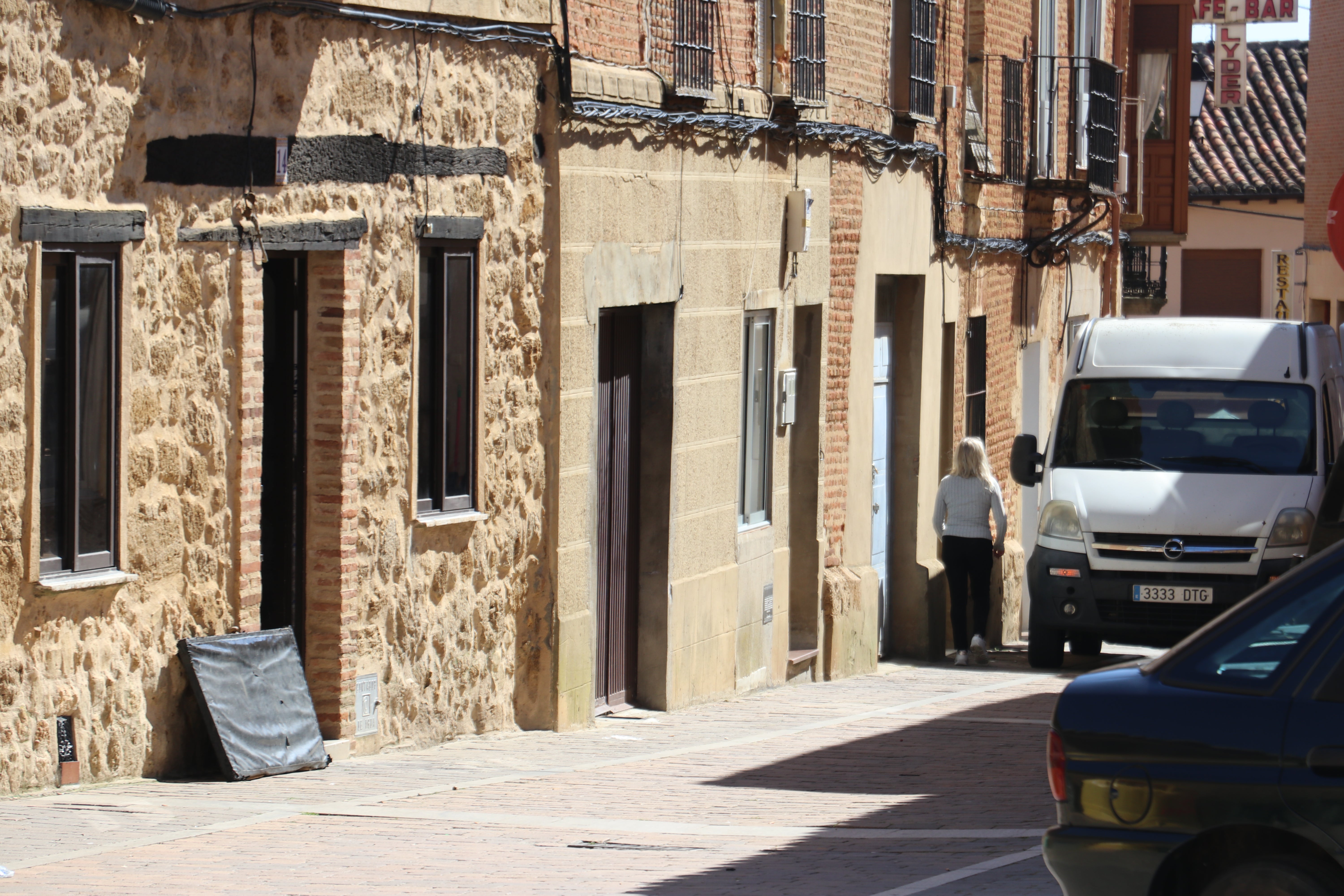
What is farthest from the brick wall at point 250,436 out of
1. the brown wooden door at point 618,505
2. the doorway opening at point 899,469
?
the doorway opening at point 899,469

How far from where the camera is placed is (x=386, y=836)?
812cm

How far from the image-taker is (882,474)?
725 inches

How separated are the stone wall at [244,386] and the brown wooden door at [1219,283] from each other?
1632 inches

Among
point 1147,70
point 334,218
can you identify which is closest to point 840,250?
point 334,218

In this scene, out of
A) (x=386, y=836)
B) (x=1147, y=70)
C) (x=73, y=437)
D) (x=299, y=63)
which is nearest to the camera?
(x=386, y=836)

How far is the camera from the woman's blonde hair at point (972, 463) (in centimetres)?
1659

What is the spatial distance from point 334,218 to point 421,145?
0.87 metres

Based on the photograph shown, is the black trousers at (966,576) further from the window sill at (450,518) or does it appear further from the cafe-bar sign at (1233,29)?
the cafe-bar sign at (1233,29)

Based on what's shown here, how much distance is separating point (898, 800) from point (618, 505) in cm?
403

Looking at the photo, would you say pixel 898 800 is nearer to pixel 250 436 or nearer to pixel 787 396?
pixel 250 436

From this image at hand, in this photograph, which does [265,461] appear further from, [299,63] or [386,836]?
[386,836]

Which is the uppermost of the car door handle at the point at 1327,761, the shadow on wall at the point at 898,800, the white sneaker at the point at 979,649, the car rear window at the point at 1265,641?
the car rear window at the point at 1265,641

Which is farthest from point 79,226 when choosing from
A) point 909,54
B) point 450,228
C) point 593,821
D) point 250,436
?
point 909,54

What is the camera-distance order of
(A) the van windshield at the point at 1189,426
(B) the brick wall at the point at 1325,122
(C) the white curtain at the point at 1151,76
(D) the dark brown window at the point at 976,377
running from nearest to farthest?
(A) the van windshield at the point at 1189,426, (D) the dark brown window at the point at 976,377, (C) the white curtain at the point at 1151,76, (B) the brick wall at the point at 1325,122
